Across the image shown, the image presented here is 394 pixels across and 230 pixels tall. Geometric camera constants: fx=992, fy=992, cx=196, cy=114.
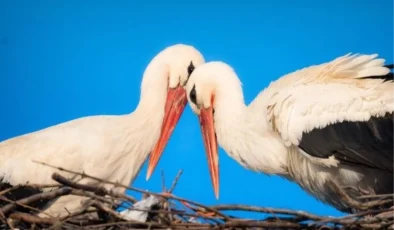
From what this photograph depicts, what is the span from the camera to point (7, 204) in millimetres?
4391

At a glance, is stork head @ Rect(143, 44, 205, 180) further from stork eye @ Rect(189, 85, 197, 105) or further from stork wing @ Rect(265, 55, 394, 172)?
stork wing @ Rect(265, 55, 394, 172)

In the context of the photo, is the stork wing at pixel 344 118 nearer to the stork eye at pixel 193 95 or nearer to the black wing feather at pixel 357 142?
the black wing feather at pixel 357 142

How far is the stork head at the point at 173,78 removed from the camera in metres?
5.81

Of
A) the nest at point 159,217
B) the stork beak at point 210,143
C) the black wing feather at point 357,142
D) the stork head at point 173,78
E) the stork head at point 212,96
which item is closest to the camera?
the nest at point 159,217

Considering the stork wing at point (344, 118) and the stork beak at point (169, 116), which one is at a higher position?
the stork beak at point (169, 116)

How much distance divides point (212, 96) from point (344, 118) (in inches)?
39.3

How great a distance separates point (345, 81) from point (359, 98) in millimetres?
202

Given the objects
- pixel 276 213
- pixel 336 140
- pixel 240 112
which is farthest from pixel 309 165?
pixel 276 213

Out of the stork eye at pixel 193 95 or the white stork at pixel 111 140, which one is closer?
the white stork at pixel 111 140

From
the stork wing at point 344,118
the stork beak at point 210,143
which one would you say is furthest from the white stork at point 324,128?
the stork beak at point 210,143

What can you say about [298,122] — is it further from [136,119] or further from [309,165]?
[136,119]

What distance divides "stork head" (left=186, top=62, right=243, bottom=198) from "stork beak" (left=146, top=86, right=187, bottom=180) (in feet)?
0.70

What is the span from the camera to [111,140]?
5324 mm

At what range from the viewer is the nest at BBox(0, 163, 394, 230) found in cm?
408
